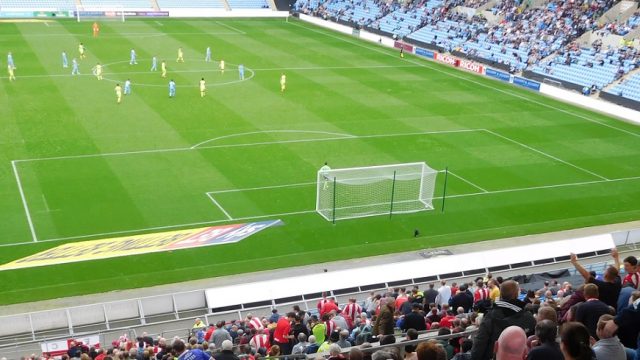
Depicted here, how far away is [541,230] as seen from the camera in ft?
87.7

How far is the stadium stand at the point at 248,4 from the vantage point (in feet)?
257

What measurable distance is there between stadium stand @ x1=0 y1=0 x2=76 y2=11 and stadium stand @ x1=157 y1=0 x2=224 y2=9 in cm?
895

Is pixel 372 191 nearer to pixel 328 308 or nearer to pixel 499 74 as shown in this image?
pixel 328 308

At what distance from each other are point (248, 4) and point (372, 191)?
55.4m

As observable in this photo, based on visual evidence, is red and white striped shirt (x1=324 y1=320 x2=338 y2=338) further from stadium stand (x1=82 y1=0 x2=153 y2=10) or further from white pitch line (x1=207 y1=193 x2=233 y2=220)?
stadium stand (x1=82 y1=0 x2=153 y2=10)

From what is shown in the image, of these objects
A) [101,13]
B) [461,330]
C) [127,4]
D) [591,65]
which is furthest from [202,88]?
[127,4]

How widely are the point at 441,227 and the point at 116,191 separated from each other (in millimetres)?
12387

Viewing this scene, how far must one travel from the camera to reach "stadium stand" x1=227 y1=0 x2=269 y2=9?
7844 centimetres

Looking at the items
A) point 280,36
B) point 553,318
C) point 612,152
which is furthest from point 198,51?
point 553,318

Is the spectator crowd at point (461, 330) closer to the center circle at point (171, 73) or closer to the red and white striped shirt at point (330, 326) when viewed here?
the red and white striped shirt at point (330, 326)

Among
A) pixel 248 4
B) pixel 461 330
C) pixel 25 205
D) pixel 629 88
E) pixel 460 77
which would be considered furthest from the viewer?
pixel 248 4

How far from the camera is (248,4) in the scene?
79125 mm

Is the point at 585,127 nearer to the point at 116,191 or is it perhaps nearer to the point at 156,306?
the point at 116,191

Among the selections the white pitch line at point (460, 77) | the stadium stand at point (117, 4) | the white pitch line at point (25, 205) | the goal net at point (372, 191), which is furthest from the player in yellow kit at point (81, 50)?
the goal net at point (372, 191)
